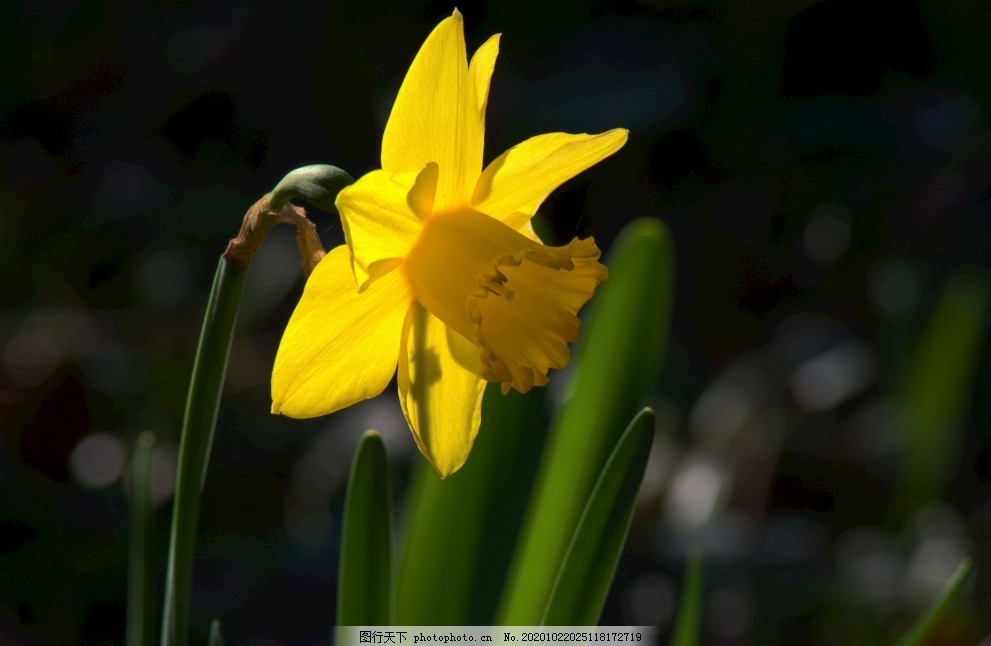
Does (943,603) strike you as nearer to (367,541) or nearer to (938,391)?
(367,541)

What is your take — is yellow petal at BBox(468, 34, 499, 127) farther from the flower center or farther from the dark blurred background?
the dark blurred background

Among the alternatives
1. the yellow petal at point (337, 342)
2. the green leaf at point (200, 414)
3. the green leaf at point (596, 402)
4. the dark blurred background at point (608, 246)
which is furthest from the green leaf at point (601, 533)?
the dark blurred background at point (608, 246)

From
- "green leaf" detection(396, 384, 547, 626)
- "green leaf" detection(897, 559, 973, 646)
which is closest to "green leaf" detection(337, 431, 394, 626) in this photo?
"green leaf" detection(396, 384, 547, 626)

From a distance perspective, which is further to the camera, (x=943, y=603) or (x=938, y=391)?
(x=938, y=391)

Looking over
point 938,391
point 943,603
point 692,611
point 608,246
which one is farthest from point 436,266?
point 608,246

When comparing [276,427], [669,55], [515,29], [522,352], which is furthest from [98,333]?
[522,352]

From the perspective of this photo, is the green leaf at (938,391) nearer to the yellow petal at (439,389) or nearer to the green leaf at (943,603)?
the green leaf at (943,603)
